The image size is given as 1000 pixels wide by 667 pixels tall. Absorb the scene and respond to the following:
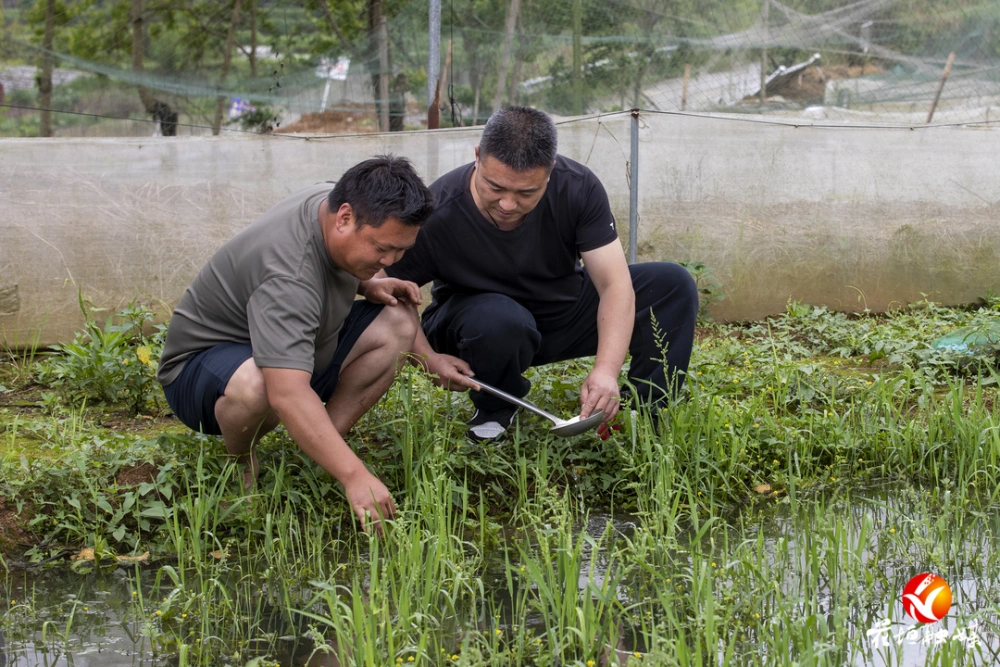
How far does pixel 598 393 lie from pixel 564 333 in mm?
576

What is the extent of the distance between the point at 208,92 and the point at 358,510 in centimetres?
346

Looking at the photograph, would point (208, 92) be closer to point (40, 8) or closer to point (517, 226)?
point (40, 8)

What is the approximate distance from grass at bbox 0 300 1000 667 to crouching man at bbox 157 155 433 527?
0.64 ft

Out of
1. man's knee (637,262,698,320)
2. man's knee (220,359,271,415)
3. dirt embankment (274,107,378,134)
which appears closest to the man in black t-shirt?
man's knee (637,262,698,320)

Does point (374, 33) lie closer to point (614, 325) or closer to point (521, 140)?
point (521, 140)

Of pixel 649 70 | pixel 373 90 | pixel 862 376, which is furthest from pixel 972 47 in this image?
pixel 373 90

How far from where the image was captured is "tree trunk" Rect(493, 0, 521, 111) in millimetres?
5812

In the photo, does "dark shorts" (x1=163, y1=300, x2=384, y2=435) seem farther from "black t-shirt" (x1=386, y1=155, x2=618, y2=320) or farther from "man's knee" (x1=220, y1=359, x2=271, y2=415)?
"black t-shirt" (x1=386, y1=155, x2=618, y2=320)

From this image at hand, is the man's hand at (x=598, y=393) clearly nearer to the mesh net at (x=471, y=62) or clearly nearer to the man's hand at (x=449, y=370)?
the man's hand at (x=449, y=370)

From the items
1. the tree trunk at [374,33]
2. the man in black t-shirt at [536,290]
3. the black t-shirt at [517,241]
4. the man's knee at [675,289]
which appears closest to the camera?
the man in black t-shirt at [536,290]

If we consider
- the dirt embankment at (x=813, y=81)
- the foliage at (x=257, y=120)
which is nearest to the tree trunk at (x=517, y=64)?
the foliage at (x=257, y=120)

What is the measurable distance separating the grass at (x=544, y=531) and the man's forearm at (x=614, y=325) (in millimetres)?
294

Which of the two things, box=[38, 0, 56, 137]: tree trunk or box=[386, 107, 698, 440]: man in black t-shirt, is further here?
box=[38, 0, 56, 137]: tree trunk

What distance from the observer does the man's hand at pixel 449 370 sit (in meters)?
3.63
